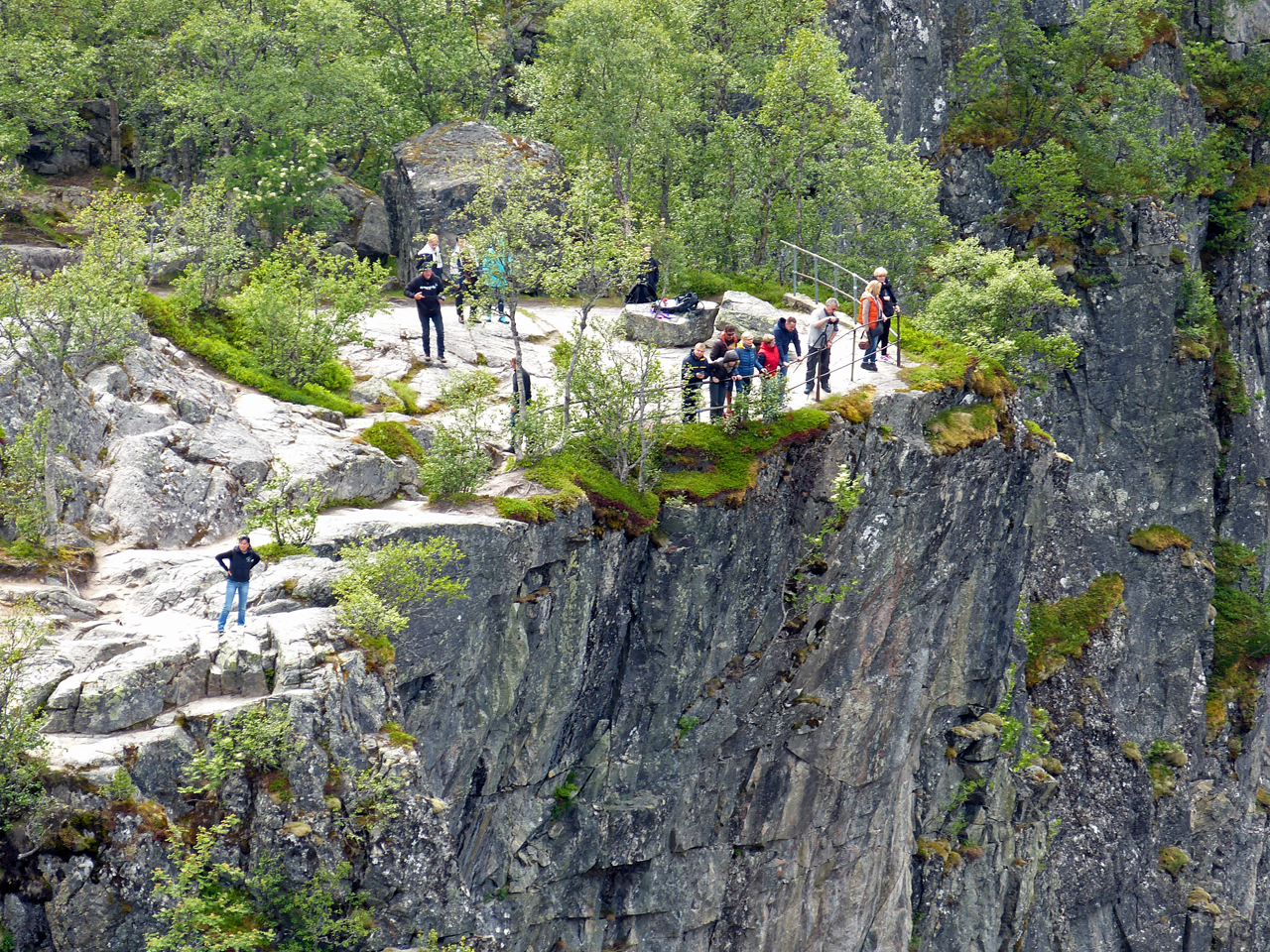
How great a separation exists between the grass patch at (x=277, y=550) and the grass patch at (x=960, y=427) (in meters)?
17.2

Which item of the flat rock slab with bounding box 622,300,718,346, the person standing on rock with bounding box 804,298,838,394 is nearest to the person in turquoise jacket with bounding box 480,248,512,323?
the person standing on rock with bounding box 804,298,838,394

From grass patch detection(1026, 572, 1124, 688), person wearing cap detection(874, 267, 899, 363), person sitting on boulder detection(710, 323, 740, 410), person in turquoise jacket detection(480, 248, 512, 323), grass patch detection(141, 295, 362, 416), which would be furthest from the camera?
grass patch detection(1026, 572, 1124, 688)

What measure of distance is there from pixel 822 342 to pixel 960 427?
4.95 meters

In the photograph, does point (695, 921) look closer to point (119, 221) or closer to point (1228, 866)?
point (119, 221)

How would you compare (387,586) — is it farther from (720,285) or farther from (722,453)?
(720,285)

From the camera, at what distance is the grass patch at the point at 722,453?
27.8 metres

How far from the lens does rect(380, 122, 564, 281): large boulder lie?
3784 cm

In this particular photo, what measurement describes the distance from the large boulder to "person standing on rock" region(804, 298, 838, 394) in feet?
37.9

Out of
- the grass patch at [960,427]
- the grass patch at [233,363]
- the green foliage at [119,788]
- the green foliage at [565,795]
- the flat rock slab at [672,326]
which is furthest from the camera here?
the flat rock slab at [672,326]

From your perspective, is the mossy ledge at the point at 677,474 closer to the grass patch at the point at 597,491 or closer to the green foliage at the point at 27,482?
the grass patch at the point at 597,491

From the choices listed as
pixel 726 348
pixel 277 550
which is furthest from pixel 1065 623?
pixel 277 550

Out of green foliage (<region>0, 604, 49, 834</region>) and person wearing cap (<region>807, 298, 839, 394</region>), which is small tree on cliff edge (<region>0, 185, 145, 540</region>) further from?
person wearing cap (<region>807, 298, 839, 394</region>)

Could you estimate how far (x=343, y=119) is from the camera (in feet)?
139

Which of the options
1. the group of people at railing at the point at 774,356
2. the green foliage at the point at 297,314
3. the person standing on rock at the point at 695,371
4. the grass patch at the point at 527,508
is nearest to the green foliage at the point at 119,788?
the grass patch at the point at 527,508
